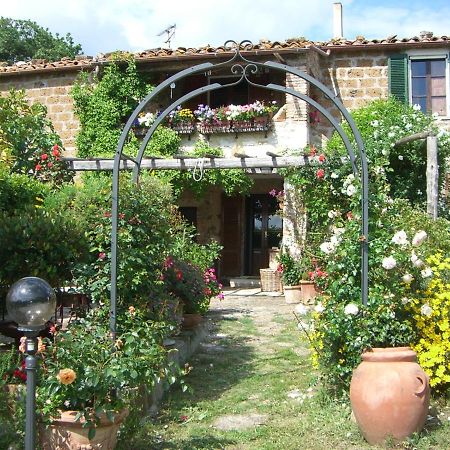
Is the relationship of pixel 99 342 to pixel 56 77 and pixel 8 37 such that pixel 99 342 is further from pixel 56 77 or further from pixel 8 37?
pixel 8 37

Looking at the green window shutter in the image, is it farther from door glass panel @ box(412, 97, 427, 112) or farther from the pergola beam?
the pergola beam

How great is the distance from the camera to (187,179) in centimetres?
1372

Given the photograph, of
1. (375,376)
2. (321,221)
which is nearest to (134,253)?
→ (375,376)

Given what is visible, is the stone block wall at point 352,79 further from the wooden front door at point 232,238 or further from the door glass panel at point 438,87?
the wooden front door at point 232,238

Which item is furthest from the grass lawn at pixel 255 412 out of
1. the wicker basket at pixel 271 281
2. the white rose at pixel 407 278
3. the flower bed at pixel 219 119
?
the flower bed at pixel 219 119

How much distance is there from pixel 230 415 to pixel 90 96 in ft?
33.5

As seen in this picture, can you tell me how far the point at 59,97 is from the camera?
14609 millimetres

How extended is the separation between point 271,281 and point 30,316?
35.5 ft

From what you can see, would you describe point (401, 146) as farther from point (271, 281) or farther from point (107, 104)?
point (107, 104)

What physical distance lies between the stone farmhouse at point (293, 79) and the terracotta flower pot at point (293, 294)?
1.49 m

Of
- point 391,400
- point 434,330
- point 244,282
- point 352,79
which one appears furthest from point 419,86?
point 391,400

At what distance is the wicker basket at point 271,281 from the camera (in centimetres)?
1358

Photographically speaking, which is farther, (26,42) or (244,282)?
(26,42)

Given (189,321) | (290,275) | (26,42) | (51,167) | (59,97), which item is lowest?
(189,321)
